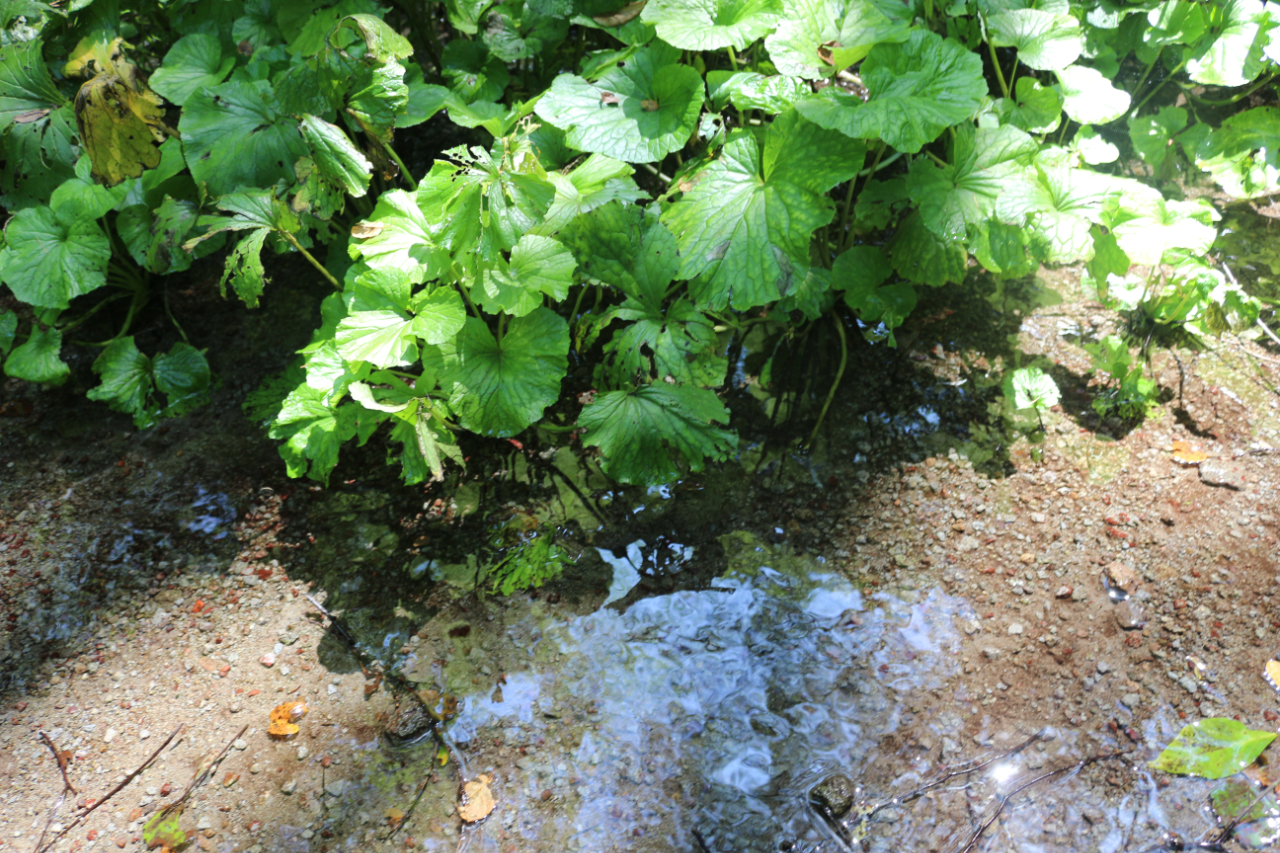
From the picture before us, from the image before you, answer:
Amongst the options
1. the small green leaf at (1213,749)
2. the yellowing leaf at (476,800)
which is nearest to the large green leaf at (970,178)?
the small green leaf at (1213,749)

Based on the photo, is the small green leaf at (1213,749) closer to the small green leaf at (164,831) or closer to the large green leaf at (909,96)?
the large green leaf at (909,96)

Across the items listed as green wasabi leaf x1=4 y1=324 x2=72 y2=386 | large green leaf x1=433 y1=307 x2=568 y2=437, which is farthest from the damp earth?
large green leaf x1=433 y1=307 x2=568 y2=437

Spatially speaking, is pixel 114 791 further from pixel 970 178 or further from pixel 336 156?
pixel 970 178

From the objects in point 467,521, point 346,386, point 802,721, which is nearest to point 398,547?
point 467,521

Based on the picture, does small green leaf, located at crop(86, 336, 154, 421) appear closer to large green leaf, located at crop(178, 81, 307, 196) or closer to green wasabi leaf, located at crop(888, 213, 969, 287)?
large green leaf, located at crop(178, 81, 307, 196)

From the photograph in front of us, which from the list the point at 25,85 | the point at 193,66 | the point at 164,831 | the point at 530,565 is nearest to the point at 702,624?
the point at 530,565

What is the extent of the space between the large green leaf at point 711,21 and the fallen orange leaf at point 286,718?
1.56 m

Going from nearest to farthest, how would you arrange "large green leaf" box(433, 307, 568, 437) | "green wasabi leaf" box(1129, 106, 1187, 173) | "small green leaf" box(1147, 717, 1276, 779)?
"small green leaf" box(1147, 717, 1276, 779), "large green leaf" box(433, 307, 568, 437), "green wasabi leaf" box(1129, 106, 1187, 173)

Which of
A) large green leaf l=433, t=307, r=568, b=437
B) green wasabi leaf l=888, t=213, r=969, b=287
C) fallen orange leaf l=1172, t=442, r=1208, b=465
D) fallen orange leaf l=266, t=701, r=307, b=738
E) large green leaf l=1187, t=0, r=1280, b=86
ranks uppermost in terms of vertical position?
large green leaf l=1187, t=0, r=1280, b=86

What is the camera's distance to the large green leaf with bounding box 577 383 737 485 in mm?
1574

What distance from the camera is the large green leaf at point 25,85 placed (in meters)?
2.03

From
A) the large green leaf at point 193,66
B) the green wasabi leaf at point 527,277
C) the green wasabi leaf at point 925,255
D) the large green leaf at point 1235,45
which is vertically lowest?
the green wasabi leaf at point 925,255

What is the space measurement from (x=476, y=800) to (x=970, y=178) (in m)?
1.63

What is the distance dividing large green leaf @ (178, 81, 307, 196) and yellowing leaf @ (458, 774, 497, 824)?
1.43 metres
